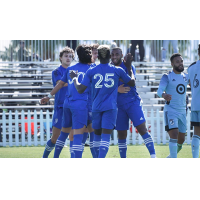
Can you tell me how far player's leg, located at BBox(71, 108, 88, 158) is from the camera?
19.1 feet

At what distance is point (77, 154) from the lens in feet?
19.1

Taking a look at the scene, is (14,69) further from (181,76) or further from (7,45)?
(181,76)

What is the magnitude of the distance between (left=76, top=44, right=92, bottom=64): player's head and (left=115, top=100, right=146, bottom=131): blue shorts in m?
1.17

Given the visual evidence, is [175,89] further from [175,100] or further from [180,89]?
[175,100]

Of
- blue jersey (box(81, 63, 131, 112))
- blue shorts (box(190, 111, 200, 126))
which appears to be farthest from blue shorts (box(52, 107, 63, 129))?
blue shorts (box(190, 111, 200, 126))

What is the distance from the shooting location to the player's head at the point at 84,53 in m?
5.95

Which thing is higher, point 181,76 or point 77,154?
point 181,76

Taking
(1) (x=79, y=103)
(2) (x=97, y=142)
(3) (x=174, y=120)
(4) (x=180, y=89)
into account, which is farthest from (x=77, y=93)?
(4) (x=180, y=89)

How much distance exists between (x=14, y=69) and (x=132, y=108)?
11.2 meters

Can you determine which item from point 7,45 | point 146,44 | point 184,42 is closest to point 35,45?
point 7,45

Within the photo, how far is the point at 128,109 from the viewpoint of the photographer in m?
6.59

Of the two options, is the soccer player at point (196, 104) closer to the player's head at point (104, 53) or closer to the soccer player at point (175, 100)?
the soccer player at point (175, 100)

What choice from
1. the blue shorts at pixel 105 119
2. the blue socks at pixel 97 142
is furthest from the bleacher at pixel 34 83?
the blue shorts at pixel 105 119

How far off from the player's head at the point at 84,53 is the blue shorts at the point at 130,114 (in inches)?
45.9
